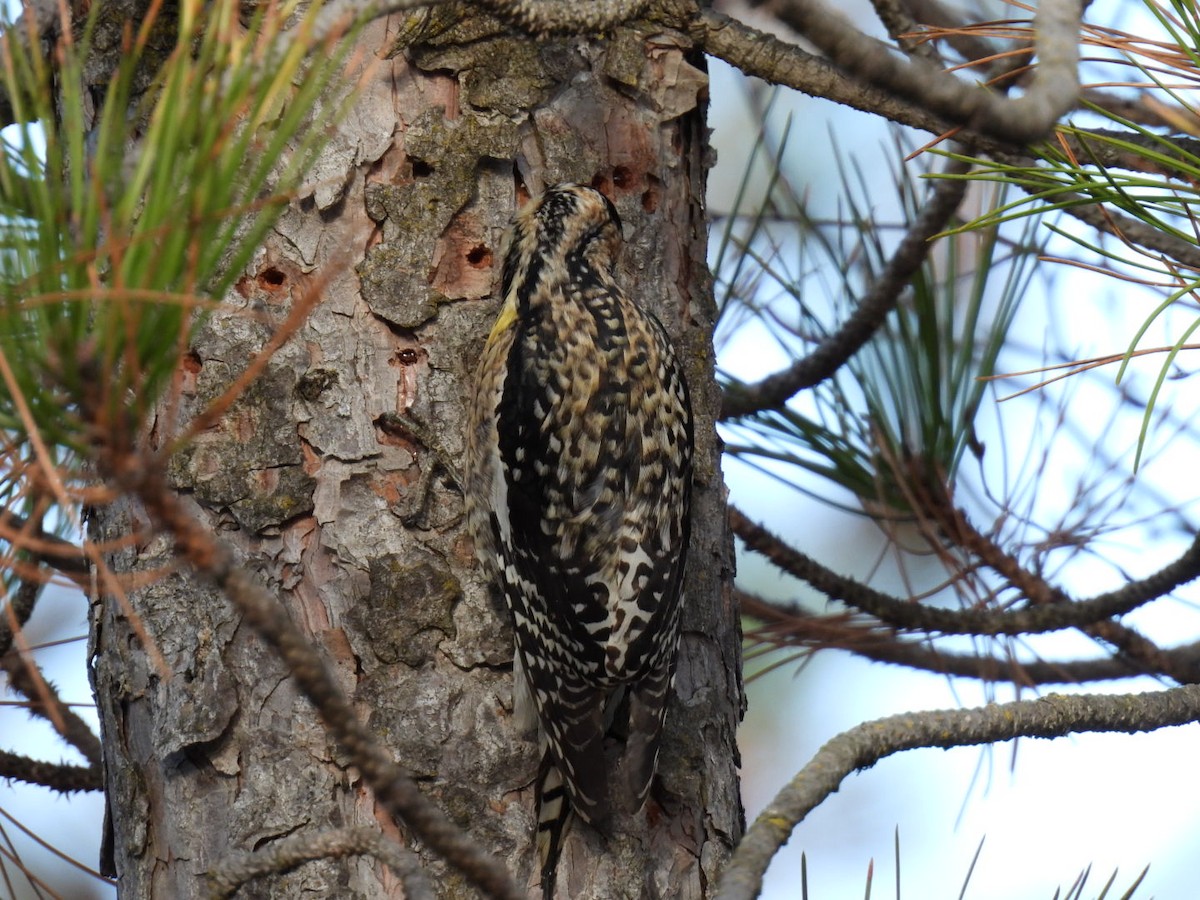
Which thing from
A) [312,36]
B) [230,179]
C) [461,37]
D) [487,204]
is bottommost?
[230,179]

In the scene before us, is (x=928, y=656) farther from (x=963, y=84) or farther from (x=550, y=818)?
(x=963, y=84)

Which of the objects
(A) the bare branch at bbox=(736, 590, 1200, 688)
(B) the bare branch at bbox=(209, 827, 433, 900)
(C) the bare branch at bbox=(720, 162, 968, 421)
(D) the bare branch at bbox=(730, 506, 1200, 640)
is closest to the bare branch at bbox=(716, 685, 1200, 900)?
(B) the bare branch at bbox=(209, 827, 433, 900)

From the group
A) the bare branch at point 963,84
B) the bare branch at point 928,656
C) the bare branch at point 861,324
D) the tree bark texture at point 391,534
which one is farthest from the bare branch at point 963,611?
the bare branch at point 963,84

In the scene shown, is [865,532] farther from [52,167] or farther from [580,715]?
[52,167]

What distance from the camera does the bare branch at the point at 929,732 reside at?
1224 mm

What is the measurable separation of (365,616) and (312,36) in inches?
43.2

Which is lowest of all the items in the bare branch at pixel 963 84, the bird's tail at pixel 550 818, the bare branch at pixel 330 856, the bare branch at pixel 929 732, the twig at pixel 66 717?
the bare branch at pixel 330 856

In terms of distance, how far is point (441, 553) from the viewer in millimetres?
2084

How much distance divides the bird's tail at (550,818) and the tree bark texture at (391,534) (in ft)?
0.06

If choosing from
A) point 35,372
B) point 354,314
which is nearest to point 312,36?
point 35,372

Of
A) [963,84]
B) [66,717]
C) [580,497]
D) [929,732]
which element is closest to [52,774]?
[66,717]

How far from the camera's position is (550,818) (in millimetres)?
1988

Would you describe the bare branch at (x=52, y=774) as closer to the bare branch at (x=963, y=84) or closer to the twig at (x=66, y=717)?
the twig at (x=66, y=717)

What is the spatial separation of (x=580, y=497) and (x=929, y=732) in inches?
33.3
